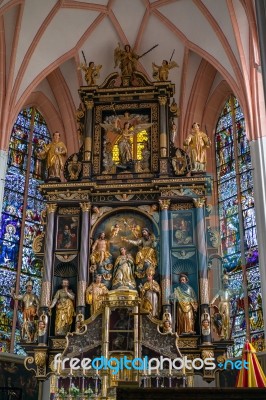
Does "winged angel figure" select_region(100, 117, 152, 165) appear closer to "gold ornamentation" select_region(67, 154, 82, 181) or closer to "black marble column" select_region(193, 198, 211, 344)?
"gold ornamentation" select_region(67, 154, 82, 181)

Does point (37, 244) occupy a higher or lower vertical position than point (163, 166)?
lower

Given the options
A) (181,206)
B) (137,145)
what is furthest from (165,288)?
(137,145)

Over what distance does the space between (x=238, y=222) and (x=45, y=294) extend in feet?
21.3

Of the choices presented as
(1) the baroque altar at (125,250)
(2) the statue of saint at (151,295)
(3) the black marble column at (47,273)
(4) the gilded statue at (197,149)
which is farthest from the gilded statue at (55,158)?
(2) the statue of saint at (151,295)

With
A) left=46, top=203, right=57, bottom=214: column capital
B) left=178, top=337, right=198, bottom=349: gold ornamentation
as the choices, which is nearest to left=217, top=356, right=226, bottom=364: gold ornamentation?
left=178, top=337, right=198, bottom=349: gold ornamentation

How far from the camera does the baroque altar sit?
13.5 meters

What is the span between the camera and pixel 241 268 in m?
17.6

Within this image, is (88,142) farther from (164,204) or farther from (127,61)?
(127,61)

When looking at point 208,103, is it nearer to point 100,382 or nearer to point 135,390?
point 100,382

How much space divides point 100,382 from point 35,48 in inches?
403

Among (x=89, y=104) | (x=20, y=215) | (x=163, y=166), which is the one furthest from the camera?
(x=20, y=215)

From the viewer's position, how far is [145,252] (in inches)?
581

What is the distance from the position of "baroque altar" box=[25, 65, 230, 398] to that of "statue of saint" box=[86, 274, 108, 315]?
0.07 feet

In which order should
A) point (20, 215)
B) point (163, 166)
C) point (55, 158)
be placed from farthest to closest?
point (20, 215), point (55, 158), point (163, 166)
